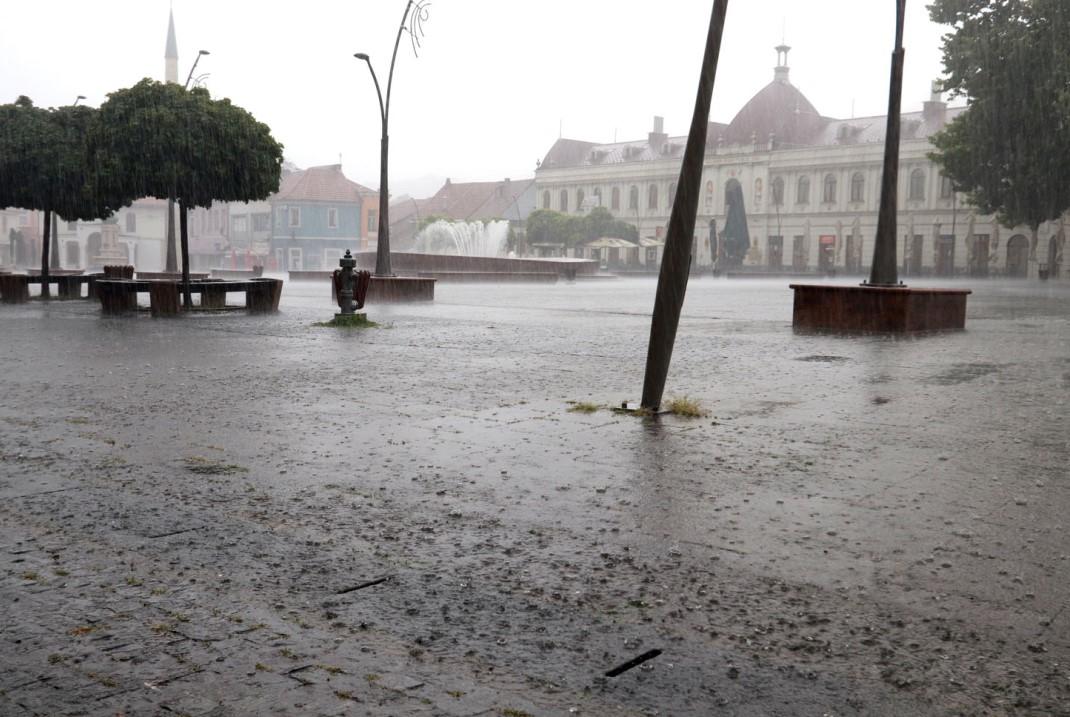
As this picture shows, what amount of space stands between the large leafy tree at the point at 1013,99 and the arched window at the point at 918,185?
33.8 metres

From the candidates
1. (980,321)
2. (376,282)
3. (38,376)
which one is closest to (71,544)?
(38,376)

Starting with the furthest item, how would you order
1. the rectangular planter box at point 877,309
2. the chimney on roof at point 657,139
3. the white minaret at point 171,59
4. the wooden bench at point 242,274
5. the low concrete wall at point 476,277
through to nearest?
the white minaret at point 171,59, the chimney on roof at point 657,139, the wooden bench at point 242,274, the low concrete wall at point 476,277, the rectangular planter box at point 877,309

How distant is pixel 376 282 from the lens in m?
23.0

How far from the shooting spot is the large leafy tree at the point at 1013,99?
3366cm

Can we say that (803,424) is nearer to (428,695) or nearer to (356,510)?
(356,510)

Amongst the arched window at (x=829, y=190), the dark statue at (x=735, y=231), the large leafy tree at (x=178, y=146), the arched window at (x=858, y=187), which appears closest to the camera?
the large leafy tree at (x=178, y=146)

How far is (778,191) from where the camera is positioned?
8206 cm

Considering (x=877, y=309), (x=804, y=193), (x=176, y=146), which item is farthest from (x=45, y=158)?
(x=804, y=193)

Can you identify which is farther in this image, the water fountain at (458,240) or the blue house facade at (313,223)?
the blue house facade at (313,223)

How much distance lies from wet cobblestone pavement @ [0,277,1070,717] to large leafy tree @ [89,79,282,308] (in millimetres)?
10040

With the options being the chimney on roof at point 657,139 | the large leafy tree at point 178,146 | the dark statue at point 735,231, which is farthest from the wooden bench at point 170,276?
the chimney on roof at point 657,139

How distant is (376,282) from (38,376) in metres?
13.8

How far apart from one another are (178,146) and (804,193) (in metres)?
68.1

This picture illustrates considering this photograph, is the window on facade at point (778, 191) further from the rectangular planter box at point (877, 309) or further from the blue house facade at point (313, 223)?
the rectangular planter box at point (877, 309)
